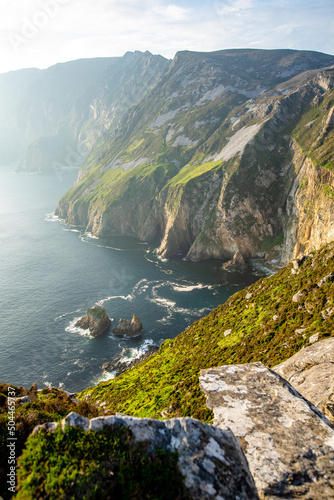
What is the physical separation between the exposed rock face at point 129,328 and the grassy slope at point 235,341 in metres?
24.1

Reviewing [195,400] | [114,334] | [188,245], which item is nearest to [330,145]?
[188,245]

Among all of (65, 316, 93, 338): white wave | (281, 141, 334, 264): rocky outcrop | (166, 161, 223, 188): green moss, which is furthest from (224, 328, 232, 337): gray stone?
(166, 161, 223, 188): green moss

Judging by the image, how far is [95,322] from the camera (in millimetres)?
64250

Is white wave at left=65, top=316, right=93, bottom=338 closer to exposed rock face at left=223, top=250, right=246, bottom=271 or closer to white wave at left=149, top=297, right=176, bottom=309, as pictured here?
white wave at left=149, top=297, right=176, bottom=309

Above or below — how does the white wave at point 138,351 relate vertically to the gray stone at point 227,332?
below

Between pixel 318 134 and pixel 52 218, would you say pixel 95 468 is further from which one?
pixel 52 218

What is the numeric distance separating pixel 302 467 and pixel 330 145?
81049 millimetres

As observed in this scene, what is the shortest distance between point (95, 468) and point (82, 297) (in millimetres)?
74702

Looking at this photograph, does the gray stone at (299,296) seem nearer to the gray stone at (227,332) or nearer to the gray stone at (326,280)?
the gray stone at (326,280)

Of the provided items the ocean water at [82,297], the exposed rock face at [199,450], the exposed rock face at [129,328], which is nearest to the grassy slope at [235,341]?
the exposed rock face at [199,450]

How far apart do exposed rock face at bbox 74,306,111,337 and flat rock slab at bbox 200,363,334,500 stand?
53.6m

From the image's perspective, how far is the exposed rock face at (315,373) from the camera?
1309cm

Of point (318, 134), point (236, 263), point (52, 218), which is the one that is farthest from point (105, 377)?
point (52, 218)

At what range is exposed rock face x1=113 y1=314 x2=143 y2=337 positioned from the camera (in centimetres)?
6300
